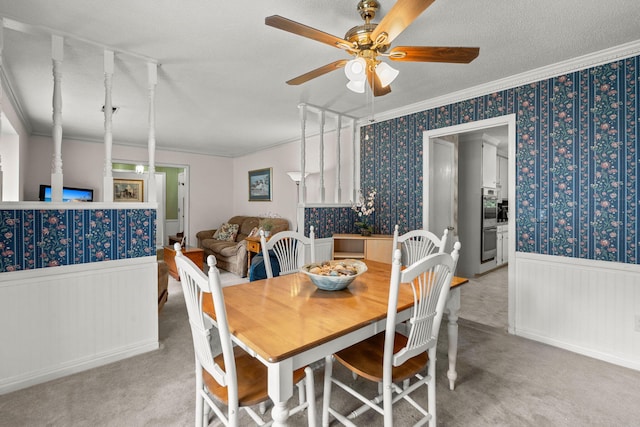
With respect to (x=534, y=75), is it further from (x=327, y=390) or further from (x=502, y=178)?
(x=502, y=178)

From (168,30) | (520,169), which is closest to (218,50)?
(168,30)

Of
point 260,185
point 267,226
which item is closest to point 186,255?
point 267,226

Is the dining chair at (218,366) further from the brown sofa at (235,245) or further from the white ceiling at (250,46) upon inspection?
the brown sofa at (235,245)

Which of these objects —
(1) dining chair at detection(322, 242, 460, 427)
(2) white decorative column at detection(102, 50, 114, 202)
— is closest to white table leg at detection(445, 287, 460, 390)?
(1) dining chair at detection(322, 242, 460, 427)

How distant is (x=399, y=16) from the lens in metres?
1.36

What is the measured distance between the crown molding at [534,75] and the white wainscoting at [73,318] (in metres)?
3.20

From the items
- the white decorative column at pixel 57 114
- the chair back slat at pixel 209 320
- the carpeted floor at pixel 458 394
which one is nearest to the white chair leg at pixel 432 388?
the carpeted floor at pixel 458 394

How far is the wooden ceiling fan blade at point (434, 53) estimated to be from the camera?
5.30 ft

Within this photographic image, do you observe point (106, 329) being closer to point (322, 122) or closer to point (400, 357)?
point (400, 357)

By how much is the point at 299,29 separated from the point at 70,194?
18.3 feet

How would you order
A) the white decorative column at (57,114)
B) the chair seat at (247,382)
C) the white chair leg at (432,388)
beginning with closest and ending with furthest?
the chair seat at (247,382), the white chair leg at (432,388), the white decorative column at (57,114)

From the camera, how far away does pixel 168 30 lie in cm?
213

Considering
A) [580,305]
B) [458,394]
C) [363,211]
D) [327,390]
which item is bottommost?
[458,394]

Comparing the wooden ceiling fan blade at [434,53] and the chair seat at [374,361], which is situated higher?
the wooden ceiling fan blade at [434,53]
